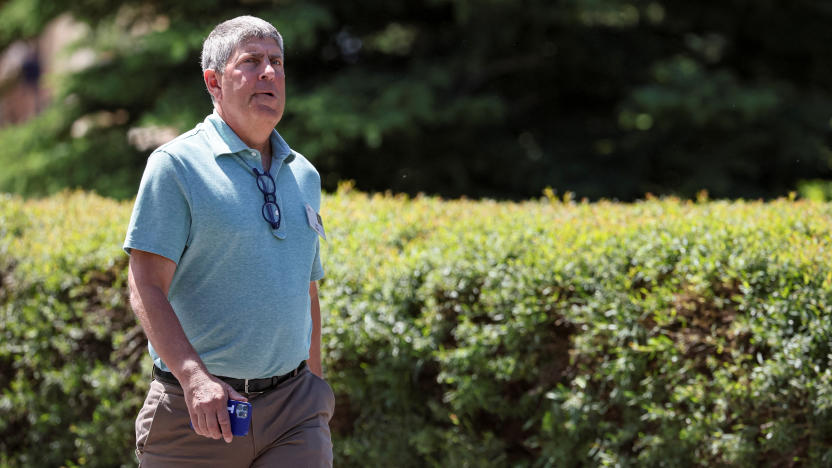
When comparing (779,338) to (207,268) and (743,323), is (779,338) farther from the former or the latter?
(207,268)

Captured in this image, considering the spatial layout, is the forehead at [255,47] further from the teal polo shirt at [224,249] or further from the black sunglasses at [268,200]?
the black sunglasses at [268,200]

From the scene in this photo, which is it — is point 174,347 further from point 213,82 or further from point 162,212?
point 213,82

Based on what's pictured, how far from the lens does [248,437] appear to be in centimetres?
258

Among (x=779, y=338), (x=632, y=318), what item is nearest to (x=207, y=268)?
(x=632, y=318)

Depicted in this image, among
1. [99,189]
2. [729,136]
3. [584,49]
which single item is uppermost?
[584,49]

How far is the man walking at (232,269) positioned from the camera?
7.91 feet

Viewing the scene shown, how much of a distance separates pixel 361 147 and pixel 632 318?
275 inches

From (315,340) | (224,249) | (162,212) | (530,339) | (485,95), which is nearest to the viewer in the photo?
(162,212)

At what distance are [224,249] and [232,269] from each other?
6 cm

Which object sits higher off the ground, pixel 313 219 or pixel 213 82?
pixel 213 82

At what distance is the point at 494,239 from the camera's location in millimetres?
4395

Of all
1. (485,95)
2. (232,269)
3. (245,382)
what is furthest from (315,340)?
(485,95)

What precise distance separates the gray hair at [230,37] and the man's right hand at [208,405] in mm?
896

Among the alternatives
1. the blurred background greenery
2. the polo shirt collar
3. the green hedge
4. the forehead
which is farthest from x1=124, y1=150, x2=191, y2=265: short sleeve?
the blurred background greenery
